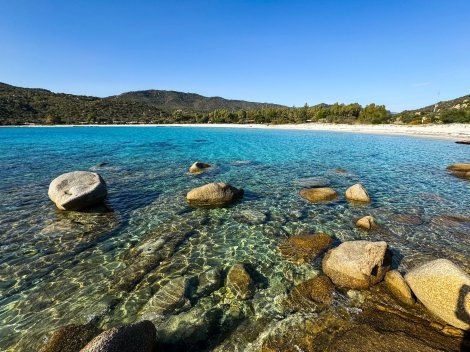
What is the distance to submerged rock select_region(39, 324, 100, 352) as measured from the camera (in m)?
4.21

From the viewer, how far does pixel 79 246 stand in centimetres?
760

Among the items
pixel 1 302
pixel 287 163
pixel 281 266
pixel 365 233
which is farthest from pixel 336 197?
pixel 1 302

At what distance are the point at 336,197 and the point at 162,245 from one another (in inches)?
328

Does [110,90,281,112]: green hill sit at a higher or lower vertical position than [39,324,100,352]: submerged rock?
higher

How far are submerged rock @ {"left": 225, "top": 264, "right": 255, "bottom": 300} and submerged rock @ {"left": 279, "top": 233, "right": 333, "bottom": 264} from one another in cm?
155

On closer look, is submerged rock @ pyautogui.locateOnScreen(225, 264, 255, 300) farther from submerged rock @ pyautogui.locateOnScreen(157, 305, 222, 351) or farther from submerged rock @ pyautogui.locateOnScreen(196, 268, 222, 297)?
submerged rock @ pyautogui.locateOnScreen(157, 305, 222, 351)

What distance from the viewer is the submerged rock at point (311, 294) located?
5.35 meters

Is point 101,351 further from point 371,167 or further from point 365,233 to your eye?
point 371,167

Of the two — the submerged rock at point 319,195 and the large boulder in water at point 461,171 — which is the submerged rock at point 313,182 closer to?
the submerged rock at point 319,195

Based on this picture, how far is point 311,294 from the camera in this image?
5.62 metres

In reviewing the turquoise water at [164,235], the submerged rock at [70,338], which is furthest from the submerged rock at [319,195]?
the submerged rock at [70,338]

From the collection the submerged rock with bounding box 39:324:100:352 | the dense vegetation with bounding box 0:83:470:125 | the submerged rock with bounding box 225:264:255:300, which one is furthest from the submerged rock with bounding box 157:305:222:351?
the dense vegetation with bounding box 0:83:470:125

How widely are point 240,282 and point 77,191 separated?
26.1 feet

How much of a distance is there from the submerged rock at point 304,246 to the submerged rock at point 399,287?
1.81 m
